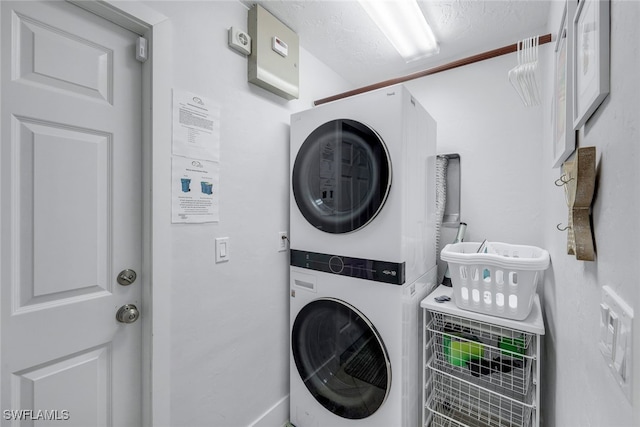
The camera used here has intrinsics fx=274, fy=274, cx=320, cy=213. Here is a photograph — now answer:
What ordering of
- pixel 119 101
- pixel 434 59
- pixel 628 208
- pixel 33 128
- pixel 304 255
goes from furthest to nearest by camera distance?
1. pixel 434 59
2. pixel 304 255
3. pixel 119 101
4. pixel 33 128
5. pixel 628 208

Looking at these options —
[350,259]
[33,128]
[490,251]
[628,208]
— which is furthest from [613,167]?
[33,128]

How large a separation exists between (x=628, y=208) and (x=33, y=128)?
1533mm

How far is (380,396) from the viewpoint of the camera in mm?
1376

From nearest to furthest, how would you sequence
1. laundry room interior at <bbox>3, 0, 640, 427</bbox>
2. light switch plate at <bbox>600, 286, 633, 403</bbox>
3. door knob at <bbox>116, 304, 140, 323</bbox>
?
light switch plate at <bbox>600, 286, 633, 403</bbox> → laundry room interior at <bbox>3, 0, 640, 427</bbox> → door knob at <bbox>116, 304, 140, 323</bbox>

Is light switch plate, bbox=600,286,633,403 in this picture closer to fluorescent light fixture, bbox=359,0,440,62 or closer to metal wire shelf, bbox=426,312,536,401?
metal wire shelf, bbox=426,312,536,401

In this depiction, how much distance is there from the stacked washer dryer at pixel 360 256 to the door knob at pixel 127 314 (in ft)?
2.69

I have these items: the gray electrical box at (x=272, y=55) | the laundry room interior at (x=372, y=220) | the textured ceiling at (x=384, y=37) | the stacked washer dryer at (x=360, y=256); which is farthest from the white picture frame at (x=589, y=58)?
the gray electrical box at (x=272, y=55)

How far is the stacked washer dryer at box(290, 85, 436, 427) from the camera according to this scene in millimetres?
1321

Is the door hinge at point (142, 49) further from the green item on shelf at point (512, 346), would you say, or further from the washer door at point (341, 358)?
the green item on shelf at point (512, 346)

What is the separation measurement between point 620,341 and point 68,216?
1491 millimetres

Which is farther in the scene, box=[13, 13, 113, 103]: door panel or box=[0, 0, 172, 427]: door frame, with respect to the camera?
box=[0, 0, 172, 427]: door frame

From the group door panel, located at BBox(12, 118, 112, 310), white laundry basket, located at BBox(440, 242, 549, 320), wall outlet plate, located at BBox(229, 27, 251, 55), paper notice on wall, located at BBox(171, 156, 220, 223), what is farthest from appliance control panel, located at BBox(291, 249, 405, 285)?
wall outlet plate, located at BBox(229, 27, 251, 55)

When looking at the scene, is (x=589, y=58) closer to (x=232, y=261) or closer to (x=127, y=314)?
(x=232, y=261)

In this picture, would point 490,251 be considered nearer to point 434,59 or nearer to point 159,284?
point 434,59
